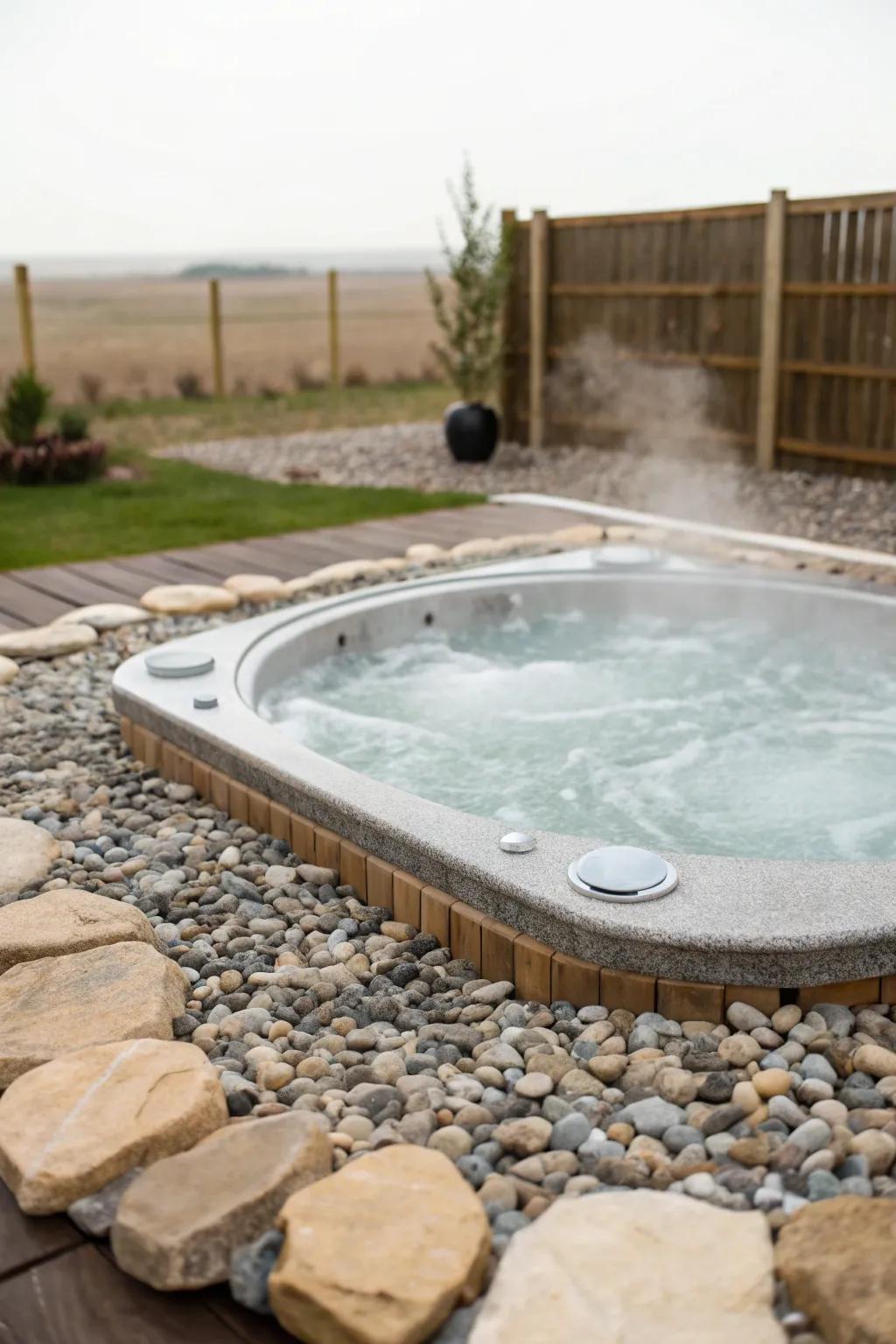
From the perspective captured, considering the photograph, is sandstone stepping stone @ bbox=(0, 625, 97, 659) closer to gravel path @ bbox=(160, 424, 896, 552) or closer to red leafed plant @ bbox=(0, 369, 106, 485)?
gravel path @ bbox=(160, 424, 896, 552)

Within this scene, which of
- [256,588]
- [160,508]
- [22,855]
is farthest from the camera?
[160,508]

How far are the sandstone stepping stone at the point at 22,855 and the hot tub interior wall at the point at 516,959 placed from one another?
450 millimetres

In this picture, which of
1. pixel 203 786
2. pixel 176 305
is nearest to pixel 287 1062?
pixel 203 786

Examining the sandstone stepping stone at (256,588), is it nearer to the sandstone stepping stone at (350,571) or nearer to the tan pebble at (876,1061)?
the sandstone stepping stone at (350,571)

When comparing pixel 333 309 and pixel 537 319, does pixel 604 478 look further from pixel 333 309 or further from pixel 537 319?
pixel 333 309

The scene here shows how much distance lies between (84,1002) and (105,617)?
2.63m

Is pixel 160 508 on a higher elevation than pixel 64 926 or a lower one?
higher

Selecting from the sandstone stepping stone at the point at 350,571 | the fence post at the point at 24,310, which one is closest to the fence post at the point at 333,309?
the fence post at the point at 24,310

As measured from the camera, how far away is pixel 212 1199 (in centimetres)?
145

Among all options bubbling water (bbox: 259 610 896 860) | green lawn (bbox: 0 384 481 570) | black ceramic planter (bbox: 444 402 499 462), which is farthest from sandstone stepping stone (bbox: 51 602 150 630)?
black ceramic planter (bbox: 444 402 499 462)

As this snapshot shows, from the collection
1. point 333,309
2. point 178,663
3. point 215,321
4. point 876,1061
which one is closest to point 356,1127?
point 876,1061

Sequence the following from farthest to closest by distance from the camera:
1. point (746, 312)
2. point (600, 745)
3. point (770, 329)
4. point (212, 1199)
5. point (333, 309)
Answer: point (333, 309) < point (746, 312) < point (770, 329) < point (600, 745) < point (212, 1199)

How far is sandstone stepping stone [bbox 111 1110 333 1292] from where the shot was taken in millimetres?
1396

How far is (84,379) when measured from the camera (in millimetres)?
13469
